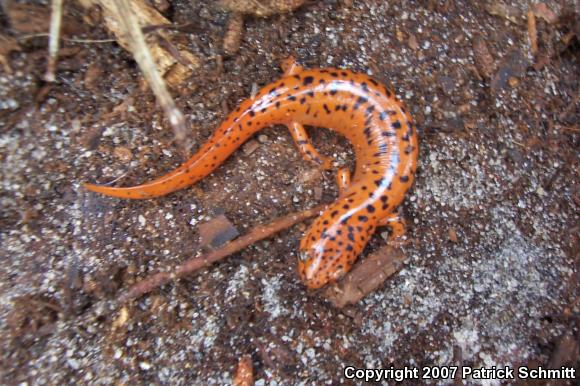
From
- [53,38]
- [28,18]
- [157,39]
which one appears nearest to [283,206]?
[157,39]

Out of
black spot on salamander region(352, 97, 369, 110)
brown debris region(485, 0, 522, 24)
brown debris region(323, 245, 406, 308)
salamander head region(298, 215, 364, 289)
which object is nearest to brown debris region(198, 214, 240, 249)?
salamander head region(298, 215, 364, 289)

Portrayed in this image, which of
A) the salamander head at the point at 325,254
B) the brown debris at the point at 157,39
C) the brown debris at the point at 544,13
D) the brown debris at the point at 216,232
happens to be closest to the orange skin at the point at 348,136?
the salamander head at the point at 325,254

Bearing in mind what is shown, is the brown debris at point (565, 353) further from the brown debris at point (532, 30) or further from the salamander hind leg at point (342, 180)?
the brown debris at point (532, 30)

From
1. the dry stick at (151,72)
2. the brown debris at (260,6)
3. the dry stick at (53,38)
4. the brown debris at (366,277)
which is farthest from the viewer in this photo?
the brown debris at (260,6)

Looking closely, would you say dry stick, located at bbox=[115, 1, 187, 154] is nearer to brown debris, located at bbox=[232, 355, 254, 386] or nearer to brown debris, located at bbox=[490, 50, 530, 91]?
brown debris, located at bbox=[232, 355, 254, 386]

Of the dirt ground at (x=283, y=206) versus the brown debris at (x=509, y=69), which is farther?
the brown debris at (x=509, y=69)

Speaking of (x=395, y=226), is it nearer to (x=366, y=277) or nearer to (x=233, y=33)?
(x=366, y=277)
